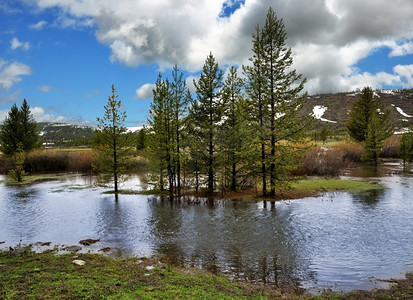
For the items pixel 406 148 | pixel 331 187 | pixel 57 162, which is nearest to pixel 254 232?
pixel 331 187

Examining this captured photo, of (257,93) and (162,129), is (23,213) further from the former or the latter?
(257,93)

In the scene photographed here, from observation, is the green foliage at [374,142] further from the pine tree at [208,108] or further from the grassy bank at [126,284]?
the grassy bank at [126,284]

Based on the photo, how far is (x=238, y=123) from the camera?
26922 millimetres

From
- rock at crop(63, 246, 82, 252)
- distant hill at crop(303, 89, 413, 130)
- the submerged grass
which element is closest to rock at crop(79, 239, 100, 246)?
rock at crop(63, 246, 82, 252)

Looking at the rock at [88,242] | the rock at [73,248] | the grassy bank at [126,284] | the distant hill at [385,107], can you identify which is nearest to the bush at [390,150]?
the grassy bank at [126,284]

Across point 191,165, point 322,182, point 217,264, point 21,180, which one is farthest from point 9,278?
point 21,180

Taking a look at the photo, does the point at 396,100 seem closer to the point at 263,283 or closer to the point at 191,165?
the point at 191,165

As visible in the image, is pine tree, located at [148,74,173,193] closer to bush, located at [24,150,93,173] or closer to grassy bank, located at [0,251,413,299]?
grassy bank, located at [0,251,413,299]

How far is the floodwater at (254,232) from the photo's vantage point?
1105 centimetres

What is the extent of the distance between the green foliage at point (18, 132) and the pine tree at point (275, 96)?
1926 inches

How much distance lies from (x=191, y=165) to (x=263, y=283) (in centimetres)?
1867

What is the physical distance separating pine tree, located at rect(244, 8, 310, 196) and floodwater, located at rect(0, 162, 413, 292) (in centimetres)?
375

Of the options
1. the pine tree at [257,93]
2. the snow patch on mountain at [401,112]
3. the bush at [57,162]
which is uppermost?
the snow patch on mountain at [401,112]

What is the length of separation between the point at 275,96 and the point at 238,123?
4175mm
